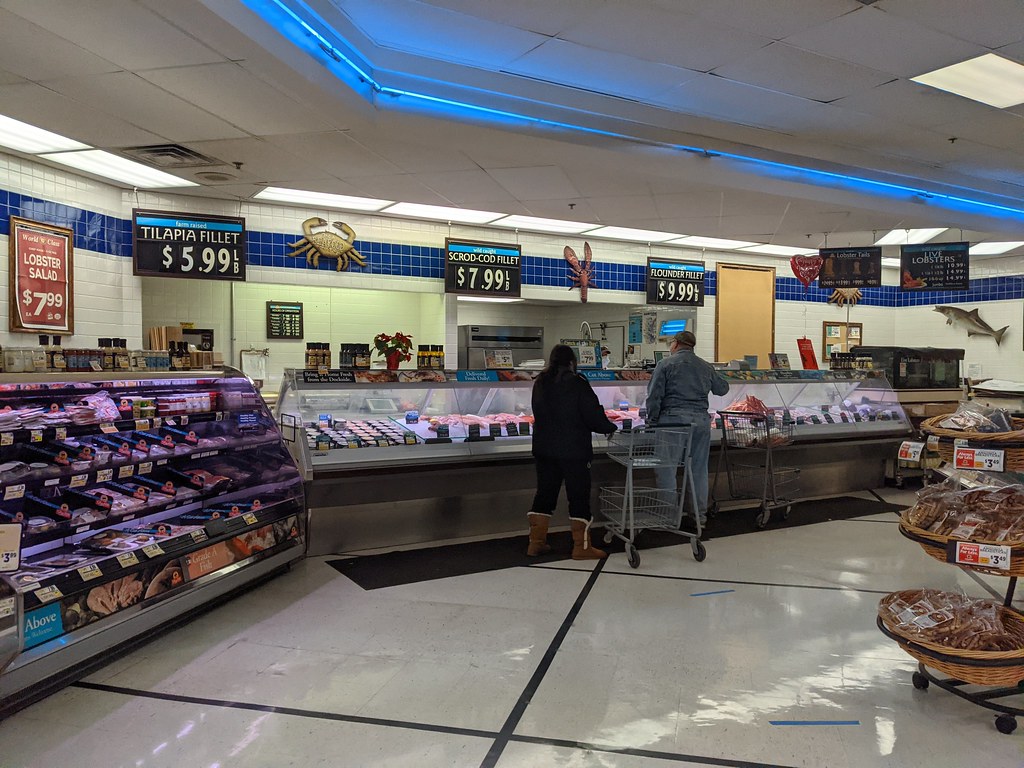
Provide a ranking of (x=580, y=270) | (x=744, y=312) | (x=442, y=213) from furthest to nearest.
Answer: (x=744, y=312) → (x=580, y=270) → (x=442, y=213)

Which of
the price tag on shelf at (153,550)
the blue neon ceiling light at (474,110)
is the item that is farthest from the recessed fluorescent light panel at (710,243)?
the price tag on shelf at (153,550)

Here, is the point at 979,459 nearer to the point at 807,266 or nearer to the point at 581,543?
the point at 581,543

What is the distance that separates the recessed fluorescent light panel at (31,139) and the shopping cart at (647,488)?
4945mm

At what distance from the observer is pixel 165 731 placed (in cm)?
264

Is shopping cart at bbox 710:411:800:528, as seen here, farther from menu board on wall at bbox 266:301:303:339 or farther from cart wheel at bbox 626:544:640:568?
menu board on wall at bbox 266:301:303:339

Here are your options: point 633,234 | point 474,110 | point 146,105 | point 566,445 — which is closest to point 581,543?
point 566,445

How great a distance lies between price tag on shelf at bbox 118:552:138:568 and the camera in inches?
126

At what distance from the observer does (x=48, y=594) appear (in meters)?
2.82

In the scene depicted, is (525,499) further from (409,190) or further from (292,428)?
(409,190)

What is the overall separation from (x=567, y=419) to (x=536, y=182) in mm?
2730

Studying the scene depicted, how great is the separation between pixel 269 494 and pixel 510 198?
162 inches

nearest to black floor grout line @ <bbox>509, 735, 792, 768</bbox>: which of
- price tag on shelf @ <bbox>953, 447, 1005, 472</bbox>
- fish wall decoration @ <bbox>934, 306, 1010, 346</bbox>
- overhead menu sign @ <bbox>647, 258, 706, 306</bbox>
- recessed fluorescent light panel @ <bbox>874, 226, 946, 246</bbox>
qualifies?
price tag on shelf @ <bbox>953, 447, 1005, 472</bbox>

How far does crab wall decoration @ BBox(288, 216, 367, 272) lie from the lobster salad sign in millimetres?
2314

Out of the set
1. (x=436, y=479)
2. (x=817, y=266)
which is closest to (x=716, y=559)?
(x=436, y=479)
